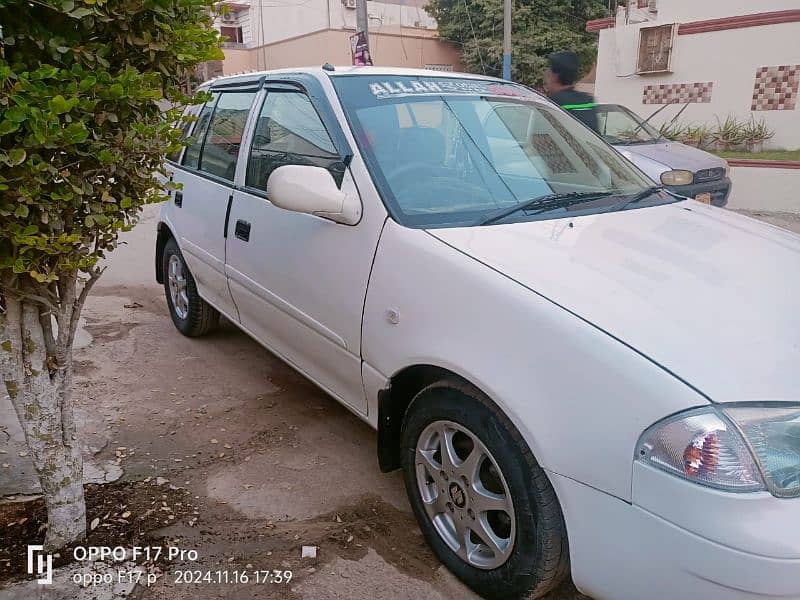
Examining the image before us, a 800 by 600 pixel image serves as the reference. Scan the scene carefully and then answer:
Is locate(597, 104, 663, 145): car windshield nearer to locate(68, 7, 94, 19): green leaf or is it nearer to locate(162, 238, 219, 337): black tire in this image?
locate(162, 238, 219, 337): black tire

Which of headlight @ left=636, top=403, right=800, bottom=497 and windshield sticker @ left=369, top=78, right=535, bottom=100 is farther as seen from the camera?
windshield sticker @ left=369, top=78, right=535, bottom=100

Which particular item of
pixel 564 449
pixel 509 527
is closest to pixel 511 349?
pixel 564 449

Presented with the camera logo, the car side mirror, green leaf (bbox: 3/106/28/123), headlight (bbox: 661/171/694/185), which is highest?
green leaf (bbox: 3/106/28/123)

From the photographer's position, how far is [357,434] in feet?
11.5

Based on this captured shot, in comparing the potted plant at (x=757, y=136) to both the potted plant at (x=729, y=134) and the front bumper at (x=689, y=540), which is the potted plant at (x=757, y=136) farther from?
the front bumper at (x=689, y=540)

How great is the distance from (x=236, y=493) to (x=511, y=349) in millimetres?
1556

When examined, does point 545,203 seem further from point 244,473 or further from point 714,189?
point 714,189

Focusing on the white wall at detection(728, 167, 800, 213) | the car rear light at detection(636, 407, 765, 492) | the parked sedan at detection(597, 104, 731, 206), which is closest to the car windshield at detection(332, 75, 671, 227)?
the car rear light at detection(636, 407, 765, 492)

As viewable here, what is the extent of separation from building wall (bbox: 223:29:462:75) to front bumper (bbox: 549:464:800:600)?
26.5 m

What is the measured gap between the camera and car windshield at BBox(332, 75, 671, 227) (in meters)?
2.67

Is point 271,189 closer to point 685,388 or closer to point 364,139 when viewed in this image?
point 364,139

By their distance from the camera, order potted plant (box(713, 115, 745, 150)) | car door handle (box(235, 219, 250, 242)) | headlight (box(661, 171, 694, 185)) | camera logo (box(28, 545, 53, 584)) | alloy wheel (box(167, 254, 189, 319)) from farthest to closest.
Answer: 1. potted plant (box(713, 115, 745, 150))
2. headlight (box(661, 171, 694, 185))
3. alloy wheel (box(167, 254, 189, 319))
4. car door handle (box(235, 219, 250, 242))
5. camera logo (box(28, 545, 53, 584))

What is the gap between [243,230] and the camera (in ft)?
11.4

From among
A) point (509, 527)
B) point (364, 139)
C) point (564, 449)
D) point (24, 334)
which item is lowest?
point (509, 527)
